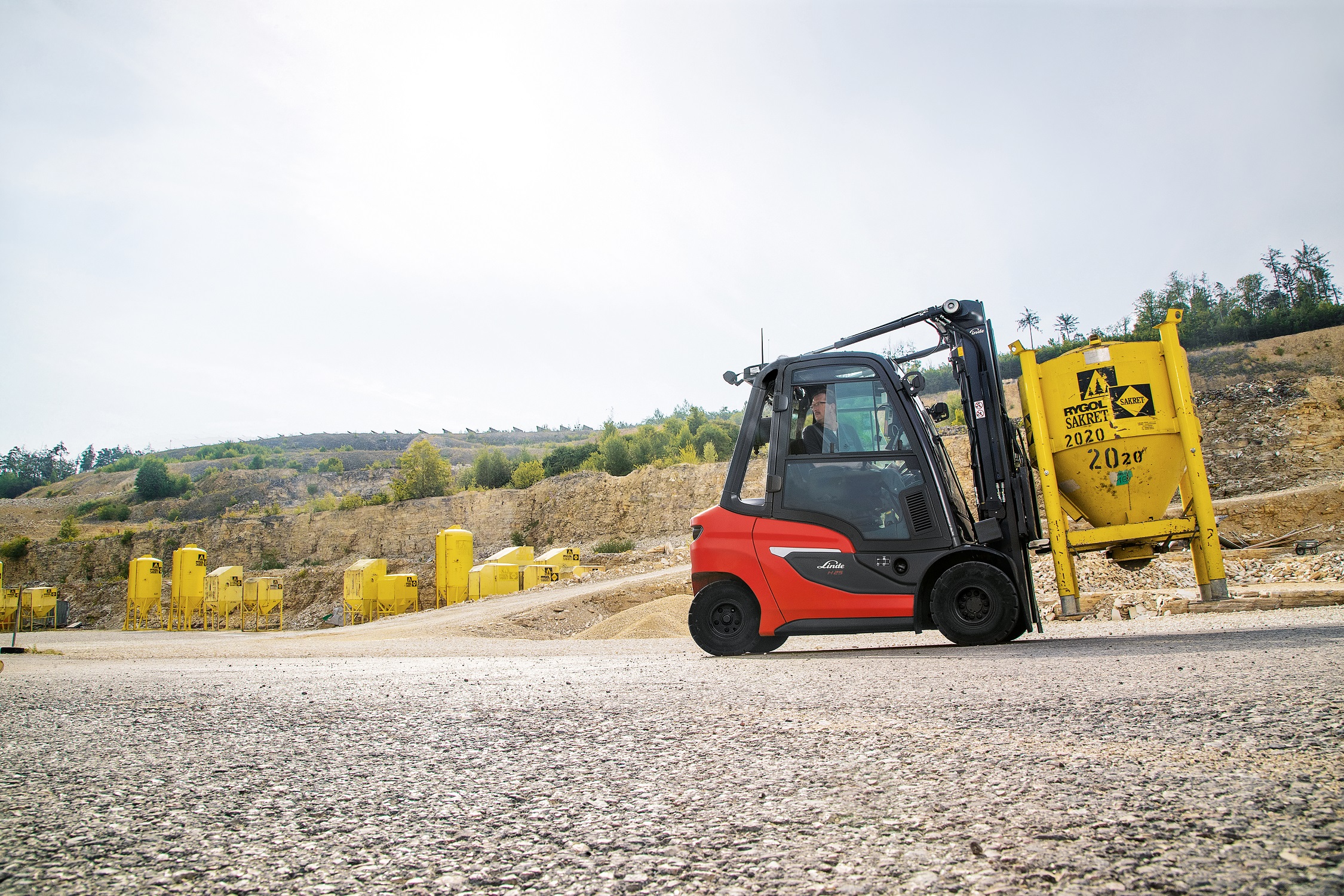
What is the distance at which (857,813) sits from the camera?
76.5 inches

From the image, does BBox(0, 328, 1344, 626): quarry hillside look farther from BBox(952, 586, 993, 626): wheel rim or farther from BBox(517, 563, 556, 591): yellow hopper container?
BBox(952, 586, 993, 626): wheel rim

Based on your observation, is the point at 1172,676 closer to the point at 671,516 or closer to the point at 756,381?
the point at 756,381

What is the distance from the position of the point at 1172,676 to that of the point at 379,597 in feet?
109

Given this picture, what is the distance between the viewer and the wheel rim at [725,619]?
7.51m

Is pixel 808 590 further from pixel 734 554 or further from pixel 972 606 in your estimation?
pixel 972 606

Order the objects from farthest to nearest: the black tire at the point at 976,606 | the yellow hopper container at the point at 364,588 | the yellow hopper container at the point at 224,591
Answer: the yellow hopper container at the point at 224,591 < the yellow hopper container at the point at 364,588 < the black tire at the point at 976,606

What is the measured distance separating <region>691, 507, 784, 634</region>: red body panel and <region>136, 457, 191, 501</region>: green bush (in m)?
100

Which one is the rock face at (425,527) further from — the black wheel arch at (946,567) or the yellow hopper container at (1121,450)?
the black wheel arch at (946,567)

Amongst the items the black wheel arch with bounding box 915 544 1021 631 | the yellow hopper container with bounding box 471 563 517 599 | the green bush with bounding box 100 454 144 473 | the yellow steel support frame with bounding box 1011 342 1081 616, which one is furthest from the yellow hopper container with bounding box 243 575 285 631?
the green bush with bounding box 100 454 144 473

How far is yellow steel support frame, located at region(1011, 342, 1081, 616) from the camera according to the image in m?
7.59

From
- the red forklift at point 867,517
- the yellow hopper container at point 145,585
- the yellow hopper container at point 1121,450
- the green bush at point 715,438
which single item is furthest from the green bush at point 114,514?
the yellow hopper container at point 1121,450

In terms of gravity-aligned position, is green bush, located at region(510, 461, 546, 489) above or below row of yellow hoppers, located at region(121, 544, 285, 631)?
above

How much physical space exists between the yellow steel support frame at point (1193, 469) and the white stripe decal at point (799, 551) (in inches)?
144

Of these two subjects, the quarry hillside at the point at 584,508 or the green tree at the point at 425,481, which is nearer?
the quarry hillside at the point at 584,508
